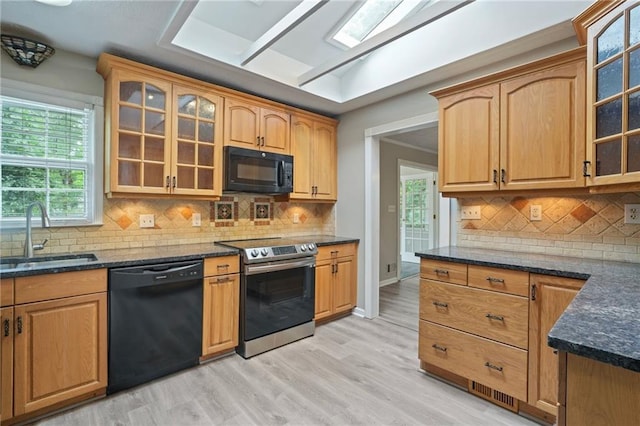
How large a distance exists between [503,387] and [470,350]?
0.86ft

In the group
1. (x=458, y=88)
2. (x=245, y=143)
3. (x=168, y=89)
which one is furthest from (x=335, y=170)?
(x=168, y=89)

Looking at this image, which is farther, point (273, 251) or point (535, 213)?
point (273, 251)

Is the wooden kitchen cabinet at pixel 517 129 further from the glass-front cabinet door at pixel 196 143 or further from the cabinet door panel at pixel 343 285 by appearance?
the glass-front cabinet door at pixel 196 143

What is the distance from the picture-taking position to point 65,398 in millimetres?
1894

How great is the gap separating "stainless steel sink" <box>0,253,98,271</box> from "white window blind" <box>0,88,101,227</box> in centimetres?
26

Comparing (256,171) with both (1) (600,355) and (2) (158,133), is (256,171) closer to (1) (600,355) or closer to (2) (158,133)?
(2) (158,133)

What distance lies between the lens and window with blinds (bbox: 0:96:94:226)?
221cm

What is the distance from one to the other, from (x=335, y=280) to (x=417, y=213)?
4034 millimetres

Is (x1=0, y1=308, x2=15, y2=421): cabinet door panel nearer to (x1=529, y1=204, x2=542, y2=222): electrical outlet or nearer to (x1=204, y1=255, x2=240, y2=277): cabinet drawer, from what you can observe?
(x1=204, y1=255, x2=240, y2=277): cabinet drawer

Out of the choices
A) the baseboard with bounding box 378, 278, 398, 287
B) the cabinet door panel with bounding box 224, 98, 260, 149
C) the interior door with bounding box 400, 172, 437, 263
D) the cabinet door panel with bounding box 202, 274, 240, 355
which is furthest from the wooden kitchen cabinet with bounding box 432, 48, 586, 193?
the interior door with bounding box 400, 172, 437, 263

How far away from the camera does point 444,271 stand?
225 centimetres

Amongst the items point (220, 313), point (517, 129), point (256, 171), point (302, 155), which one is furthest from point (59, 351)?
point (517, 129)

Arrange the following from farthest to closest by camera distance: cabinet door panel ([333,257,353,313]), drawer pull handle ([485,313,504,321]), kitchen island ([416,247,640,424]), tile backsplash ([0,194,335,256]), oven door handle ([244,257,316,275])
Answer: cabinet door panel ([333,257,353,313]), oven door handle ([244,257,316,275]), tile backsplash ([0,194,335,256]), drawer pull handle ([485,313,504,321]), kitchen island ([416,247,640,424])

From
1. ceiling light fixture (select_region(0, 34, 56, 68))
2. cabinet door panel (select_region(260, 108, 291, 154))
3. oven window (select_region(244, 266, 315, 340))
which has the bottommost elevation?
oven window (select_region(244, 266, 315, 340))
